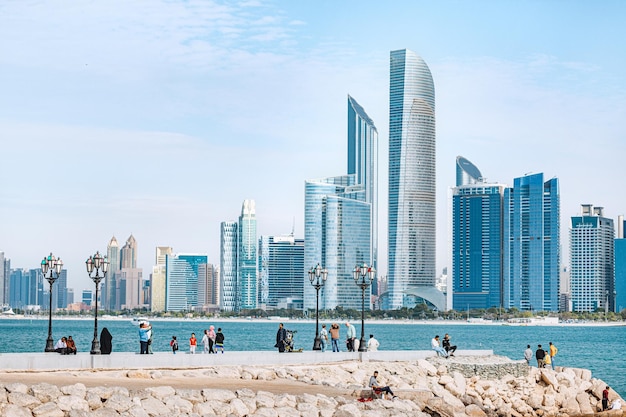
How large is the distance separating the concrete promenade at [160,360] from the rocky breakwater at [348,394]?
943mm

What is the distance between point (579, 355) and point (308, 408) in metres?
66.3

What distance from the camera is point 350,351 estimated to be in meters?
40.1

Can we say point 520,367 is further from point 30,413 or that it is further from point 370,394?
point 30,413

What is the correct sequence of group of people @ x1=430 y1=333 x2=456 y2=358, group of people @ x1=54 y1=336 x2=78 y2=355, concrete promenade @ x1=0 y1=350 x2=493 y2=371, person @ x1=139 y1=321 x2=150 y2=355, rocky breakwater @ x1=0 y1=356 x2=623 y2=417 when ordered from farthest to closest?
group of people @ x1=430 y1=333 x2=456 y2=358
person @ x1=139 y1=321 x2=150 y2=355
group of people @ x1=54 y1=336 x2=78 y2=355
concrete promenade @ x1=0 y1=350 x2=493 y2=371
rocky breakwater @ x1=0 y1=356 x2=623 y2=417

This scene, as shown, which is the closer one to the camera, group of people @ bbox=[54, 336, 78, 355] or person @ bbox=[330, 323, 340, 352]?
group of people @ bbox=[54, 336, 78, 355]

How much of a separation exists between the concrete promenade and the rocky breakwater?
0.94 m

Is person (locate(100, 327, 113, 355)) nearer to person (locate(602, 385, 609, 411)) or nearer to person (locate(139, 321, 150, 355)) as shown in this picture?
person (locate(139, 321, 150, 355))

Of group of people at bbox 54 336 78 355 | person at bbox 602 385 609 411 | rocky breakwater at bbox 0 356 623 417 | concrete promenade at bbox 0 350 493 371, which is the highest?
group of people at bbox 54 336 78 355

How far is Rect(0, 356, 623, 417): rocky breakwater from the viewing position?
21.7 m

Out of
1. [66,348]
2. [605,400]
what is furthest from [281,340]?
[605,400]

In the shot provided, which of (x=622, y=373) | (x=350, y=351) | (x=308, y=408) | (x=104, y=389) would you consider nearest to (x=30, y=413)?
(x=104, y=389)

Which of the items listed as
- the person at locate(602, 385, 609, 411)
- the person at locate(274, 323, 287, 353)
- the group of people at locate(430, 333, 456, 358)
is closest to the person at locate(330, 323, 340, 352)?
the person at locate(274, 323, 287, 353)

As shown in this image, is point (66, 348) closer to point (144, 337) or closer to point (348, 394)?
point (144, 337)

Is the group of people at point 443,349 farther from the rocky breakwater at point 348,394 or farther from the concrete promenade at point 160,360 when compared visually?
the concrete promenade at point 160,360
